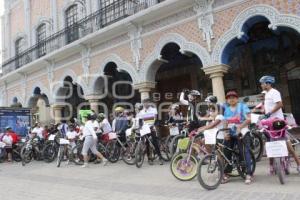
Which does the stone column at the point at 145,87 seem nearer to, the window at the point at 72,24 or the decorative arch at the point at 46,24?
the window at the point at 72,24

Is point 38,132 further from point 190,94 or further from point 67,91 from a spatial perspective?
point 190,94

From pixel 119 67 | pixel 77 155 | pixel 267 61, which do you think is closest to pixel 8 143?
pixel 77 155

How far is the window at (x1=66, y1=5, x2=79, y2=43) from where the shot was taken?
18000 millimetres

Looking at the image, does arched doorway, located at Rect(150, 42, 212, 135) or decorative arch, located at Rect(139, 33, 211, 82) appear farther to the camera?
arched doorway, located at Rect(150, 42, 212, 135)

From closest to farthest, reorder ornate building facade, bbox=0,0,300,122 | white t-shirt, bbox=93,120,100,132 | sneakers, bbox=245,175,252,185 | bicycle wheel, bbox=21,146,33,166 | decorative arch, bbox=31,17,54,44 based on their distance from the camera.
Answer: sneakers, bbox=245,175,252,185, white t-shirt, bbox=93,120,100,132, ornate building facade, bbox=0,0,300,122, bicycle wheel, bbox=21,146,33,166, decorative arch, bbox=31,17,54,44

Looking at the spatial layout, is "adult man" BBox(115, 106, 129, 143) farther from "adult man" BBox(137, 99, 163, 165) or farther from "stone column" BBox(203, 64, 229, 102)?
"stone column" BBox(203, 64, 229, 102)

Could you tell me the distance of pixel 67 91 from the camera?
19.6 metres

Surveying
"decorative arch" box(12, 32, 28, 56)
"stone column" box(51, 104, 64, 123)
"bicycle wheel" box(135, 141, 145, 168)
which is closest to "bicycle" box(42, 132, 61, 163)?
"bicycle wheel" box(135, 141, 145, 168)

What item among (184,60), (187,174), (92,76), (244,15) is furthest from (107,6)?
(187,174)

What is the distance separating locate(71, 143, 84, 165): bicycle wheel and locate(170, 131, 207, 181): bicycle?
5356 mm

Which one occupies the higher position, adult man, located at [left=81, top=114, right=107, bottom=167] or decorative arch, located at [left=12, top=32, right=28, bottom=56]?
decorative arch, located at [left=12, top=32, right=28, bottom=56]

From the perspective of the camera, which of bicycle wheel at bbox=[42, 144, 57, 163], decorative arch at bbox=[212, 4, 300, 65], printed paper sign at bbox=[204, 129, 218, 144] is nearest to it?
printed paper sign at bbox=[204, 129, 218, 144]

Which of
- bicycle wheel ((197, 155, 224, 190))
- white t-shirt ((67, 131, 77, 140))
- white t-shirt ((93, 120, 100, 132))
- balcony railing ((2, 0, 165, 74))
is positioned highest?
balcony railing ((2, 0, 165, 74))

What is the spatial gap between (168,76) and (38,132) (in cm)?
649
